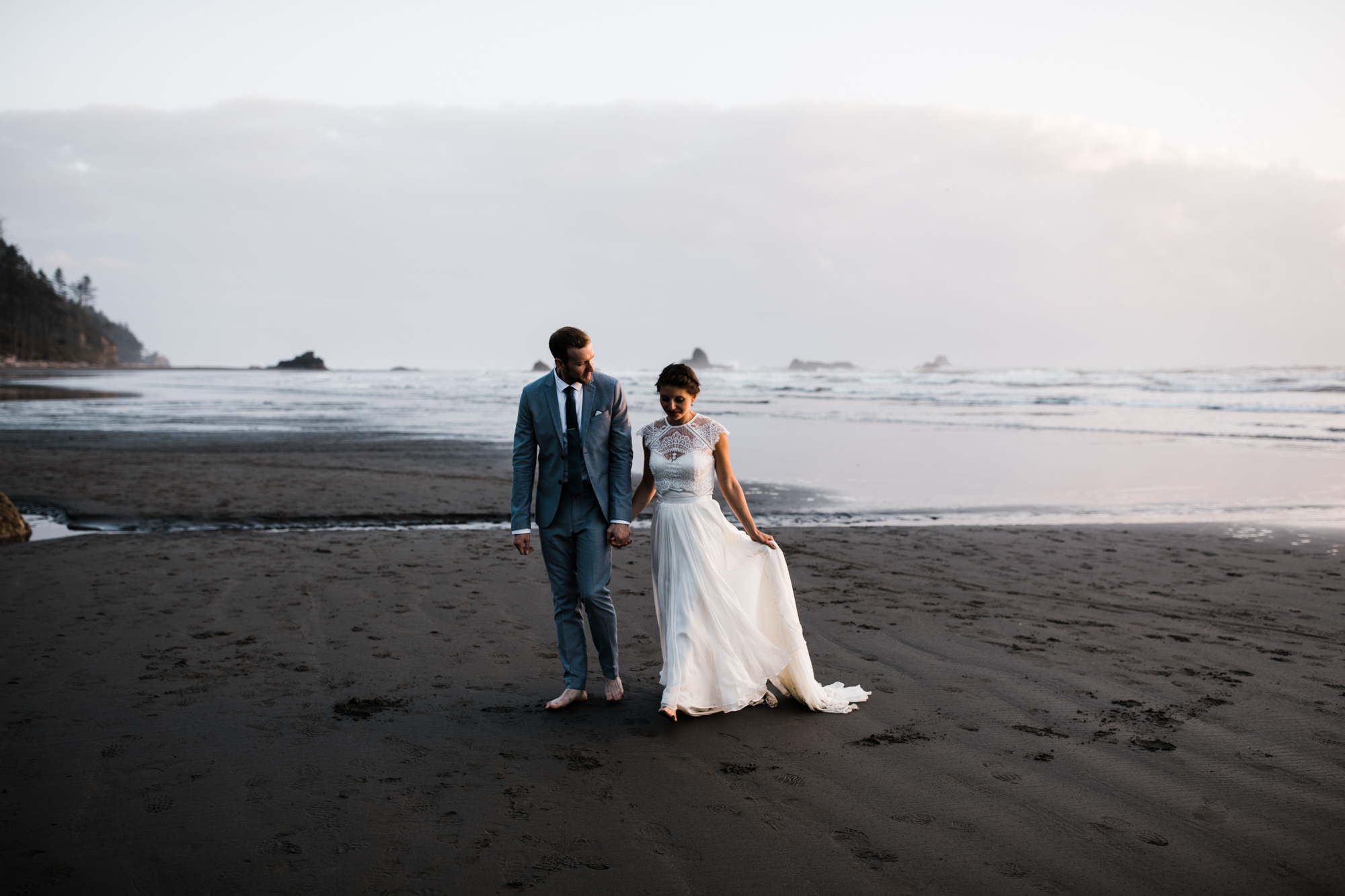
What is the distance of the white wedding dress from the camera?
4348 millimetres

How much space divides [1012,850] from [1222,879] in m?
0.69

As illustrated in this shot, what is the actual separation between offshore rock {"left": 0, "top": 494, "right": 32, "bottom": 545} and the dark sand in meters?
1.26

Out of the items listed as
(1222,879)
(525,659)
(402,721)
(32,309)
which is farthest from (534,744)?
(32,309)

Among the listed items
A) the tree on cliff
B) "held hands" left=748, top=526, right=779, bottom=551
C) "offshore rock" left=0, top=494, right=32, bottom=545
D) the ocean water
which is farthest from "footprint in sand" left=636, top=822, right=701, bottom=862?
the tree on cliff

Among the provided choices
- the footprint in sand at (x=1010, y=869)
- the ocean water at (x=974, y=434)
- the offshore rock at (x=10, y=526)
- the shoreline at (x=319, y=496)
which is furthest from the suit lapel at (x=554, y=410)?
the offshore rock at (x=10, y=526)

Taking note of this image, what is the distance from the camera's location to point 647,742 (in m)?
4.13

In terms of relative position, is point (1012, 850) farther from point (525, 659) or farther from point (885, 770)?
point (525, 659)

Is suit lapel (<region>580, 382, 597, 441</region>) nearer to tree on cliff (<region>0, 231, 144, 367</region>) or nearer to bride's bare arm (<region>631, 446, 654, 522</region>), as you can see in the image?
bride's bare arm (<region>631, 446, 654, 522</region>)

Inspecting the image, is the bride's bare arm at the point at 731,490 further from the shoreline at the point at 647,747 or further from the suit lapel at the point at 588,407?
the shoreline at the point at 647,747

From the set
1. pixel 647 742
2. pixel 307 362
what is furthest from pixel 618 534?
pixel 307 362

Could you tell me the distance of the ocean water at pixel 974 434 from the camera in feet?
38.2

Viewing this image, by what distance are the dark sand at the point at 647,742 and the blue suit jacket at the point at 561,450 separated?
1.13 metres

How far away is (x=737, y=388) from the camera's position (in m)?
53.8

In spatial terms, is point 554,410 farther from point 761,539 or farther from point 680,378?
point 761,539
